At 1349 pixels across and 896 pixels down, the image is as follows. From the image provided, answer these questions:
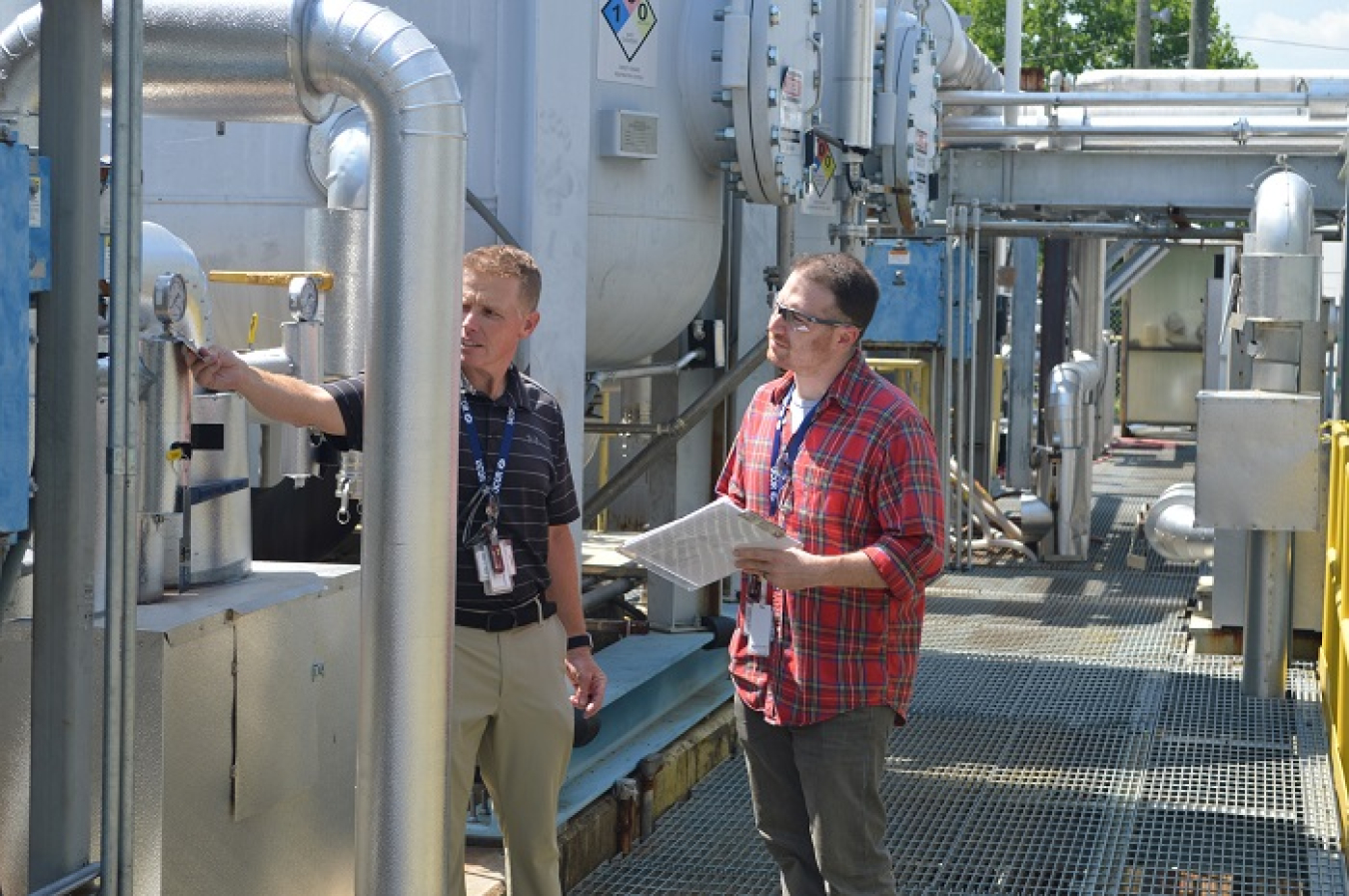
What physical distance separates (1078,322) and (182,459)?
13.2m

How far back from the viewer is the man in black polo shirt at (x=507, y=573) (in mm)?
3727

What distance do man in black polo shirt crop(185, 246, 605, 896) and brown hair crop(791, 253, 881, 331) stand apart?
56 cm

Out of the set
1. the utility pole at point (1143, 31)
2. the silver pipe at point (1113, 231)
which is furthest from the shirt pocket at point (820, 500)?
the utility pole at point (1143, 31)

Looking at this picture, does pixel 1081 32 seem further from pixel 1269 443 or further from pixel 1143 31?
pixel 1269 443

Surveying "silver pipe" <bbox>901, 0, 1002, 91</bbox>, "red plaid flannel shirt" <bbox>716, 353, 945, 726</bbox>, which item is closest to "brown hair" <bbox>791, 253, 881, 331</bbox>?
"red plaid flannel shirt" <bbox>716, 353, 945, 726</bbox>

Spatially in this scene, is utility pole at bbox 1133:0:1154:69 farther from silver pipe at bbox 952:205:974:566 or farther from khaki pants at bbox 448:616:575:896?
khaki pants at bbox 448:616:575:896

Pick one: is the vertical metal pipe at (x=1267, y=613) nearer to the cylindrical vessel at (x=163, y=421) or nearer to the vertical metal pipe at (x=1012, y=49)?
the vertical metal pipe at (x=1012, y=49)

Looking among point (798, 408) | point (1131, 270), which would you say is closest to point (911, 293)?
point (1131, 270)

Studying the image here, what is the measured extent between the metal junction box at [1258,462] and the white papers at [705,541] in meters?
4.42

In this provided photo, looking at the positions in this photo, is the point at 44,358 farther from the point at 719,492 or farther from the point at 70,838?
the point at 719,492

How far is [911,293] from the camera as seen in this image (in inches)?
469

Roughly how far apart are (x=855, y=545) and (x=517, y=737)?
2.56 ft

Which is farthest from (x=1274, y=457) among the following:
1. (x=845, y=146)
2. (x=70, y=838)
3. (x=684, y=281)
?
(x=70, y=838)

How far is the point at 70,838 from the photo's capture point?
2.63 meters
